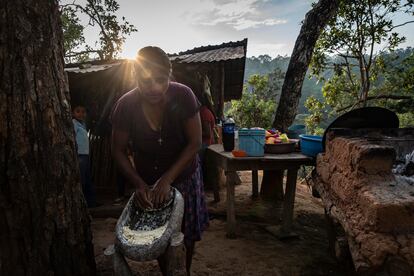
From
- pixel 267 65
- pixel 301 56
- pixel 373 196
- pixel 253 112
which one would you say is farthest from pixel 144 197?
pixel 267 65

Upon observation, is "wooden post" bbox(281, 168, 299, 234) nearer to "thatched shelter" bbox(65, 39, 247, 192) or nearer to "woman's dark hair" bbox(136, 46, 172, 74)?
"woman's dark hair" bbox(136, 46, 172, 74)

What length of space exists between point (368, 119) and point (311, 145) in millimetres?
674

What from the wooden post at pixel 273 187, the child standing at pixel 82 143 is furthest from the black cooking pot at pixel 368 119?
the child standing at pixel 82 143

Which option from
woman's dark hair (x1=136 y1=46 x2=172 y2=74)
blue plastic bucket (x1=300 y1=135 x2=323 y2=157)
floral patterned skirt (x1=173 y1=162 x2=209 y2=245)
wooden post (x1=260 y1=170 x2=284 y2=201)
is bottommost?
wooden post (x1=260 y1=170 x2=284 y2=201)

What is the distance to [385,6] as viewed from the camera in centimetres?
849

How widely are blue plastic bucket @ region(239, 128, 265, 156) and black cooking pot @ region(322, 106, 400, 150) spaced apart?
0.72 metres

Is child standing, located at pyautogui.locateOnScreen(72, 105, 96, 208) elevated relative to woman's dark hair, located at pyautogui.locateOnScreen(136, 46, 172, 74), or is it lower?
lower

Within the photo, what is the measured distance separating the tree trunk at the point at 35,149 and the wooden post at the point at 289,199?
257cm

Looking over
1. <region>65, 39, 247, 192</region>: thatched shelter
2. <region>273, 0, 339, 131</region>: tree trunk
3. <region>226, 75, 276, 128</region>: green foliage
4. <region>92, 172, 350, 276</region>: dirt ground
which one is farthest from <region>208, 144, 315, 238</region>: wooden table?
<region>226, 75, 276, 128</region>: green foliage

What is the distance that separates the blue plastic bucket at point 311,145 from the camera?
3.45m

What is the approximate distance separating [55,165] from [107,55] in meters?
12.1

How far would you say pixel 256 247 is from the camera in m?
3.56

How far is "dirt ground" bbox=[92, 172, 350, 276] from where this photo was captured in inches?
117

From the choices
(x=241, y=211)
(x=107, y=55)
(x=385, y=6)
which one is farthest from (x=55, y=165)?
(x=107, y=55)
